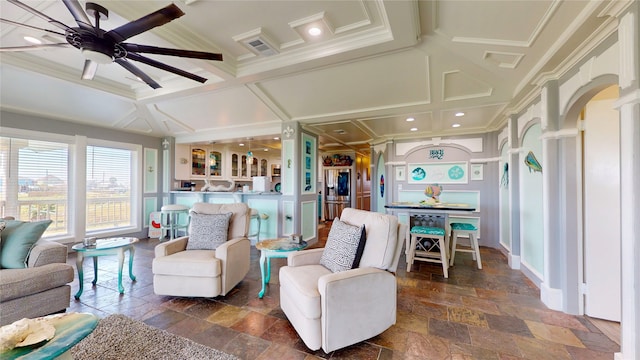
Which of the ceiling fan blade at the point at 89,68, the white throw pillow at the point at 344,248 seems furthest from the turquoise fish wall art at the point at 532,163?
the ceiling fan blade at the point at 89,68

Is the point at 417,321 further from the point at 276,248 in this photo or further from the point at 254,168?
the point at 254,168

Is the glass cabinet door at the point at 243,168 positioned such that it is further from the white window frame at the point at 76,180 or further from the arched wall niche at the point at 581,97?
the arched wall niche at the point at 581,97

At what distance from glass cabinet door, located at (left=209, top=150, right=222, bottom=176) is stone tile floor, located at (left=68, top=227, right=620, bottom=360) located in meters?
4.04

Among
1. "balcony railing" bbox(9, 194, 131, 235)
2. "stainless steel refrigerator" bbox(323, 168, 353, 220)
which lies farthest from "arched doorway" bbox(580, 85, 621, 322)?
"balcony railing" bbox(9, 194, 131, 235)

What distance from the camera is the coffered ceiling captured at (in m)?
2.11

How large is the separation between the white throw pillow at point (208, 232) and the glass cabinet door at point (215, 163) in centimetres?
435

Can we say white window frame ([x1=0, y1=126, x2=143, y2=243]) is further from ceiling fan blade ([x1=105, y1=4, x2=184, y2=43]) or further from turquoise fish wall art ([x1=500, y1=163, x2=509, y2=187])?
turquoise fish wall art ([x1=500, y1=163, x2=509, y2=187])

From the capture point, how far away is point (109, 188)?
5.25 m

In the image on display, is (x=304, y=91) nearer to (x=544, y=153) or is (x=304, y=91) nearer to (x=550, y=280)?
(x=544, y=153)

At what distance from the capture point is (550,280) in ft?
8.27

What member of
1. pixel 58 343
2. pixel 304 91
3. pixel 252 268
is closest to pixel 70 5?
pixel 58 343

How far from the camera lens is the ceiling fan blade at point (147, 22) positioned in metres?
1.58

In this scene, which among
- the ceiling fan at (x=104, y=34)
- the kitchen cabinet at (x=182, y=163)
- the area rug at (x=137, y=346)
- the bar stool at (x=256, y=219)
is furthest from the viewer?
the kitchen cabinet at (x=182, y=163)

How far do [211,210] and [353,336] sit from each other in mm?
2294
